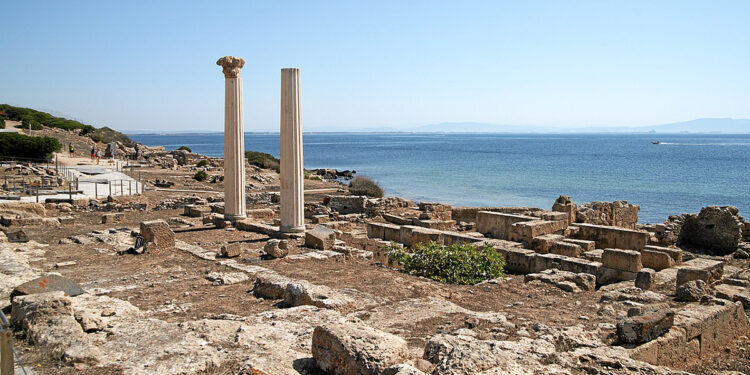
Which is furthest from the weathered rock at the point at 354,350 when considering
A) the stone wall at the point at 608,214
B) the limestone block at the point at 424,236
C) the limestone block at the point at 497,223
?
the stone wall at the point at 608,214

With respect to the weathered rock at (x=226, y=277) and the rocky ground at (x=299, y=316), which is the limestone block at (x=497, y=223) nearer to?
the rocky ground at (x=299, y=316)

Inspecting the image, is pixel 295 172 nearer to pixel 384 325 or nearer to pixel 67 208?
pixel 384 325

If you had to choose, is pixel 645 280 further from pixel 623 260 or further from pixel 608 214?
pixel 608 214

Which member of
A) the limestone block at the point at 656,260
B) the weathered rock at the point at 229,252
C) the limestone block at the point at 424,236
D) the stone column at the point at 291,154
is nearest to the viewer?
the weathered rock at the point at 229,252

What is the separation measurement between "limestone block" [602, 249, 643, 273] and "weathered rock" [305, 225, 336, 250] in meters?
5.66

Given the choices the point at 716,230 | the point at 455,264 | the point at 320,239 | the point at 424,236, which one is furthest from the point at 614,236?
the point at 320,239

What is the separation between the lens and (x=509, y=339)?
5.65m

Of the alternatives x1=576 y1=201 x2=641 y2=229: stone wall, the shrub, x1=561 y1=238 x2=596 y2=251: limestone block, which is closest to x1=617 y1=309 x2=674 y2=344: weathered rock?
x1=561 y1=238 x2=596 y2=251: limestone block

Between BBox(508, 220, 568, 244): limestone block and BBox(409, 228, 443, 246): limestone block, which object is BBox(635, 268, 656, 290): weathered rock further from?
BBox(409, 228, 443, 246): limestone block

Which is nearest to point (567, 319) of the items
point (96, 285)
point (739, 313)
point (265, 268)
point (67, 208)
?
point (739, 313)

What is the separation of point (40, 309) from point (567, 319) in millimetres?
6109

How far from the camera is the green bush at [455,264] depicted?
372 inches

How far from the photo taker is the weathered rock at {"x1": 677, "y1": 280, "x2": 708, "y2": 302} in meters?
7.98

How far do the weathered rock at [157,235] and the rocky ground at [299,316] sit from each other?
0.41 feet
